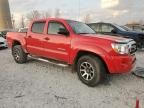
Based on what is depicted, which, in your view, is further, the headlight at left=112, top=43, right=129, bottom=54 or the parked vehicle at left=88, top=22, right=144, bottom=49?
the parked vehicle at left=88, top=22, right=144, bottom=49

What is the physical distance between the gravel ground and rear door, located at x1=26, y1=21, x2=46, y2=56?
0.73 metres

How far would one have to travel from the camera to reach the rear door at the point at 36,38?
738cm

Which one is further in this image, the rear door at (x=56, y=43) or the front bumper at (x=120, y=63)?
the rear door at (x=56, y=43)

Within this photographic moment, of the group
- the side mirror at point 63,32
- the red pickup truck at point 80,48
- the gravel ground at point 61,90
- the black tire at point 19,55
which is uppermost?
the side mirror at point 63,32

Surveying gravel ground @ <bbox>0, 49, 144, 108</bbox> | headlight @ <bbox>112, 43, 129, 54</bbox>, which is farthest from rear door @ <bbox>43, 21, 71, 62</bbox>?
headlight @ <bbox>112, 43, 129, 54</bbox>

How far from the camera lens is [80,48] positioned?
596cm

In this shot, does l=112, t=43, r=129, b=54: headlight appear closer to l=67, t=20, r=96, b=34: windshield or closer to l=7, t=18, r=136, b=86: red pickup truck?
l=7, t=18, r=136, b=86: red pickup truck

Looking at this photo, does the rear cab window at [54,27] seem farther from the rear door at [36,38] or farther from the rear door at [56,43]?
the rear door at [36,38]

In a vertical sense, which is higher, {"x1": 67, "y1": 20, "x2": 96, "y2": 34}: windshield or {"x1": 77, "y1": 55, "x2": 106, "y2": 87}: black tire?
{"x1": 67, "y1": 20, "x2": 96, "y2": 34}: windshield

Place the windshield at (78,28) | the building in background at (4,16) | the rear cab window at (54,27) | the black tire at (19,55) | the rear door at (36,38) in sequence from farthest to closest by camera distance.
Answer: the building in background at (4,16) → the black tire at (19,55) → the rear door at (36,38) → the rear cab window at (54,27) → the windshield at (78,28)

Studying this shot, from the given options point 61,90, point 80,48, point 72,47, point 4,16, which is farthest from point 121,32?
point 4,16

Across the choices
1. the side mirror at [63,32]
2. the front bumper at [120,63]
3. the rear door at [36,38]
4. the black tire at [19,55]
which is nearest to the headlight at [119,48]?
the front bumper at [120,63]

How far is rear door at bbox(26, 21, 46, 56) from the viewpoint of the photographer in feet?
24.2

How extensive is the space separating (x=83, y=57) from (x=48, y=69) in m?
2.02
